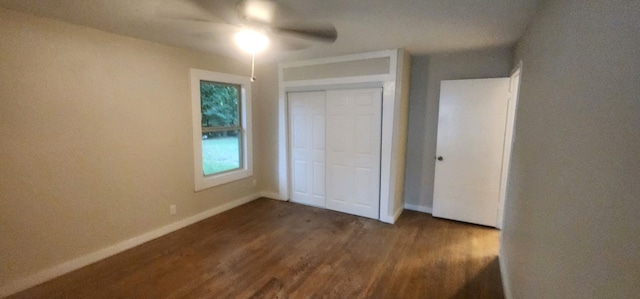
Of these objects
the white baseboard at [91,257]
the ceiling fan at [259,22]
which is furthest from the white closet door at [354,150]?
the white baseboard at [91,257]

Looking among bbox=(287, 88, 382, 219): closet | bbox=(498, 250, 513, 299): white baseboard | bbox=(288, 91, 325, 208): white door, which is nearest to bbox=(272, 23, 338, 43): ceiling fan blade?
bbox=(287, 88, 382, 219): closet

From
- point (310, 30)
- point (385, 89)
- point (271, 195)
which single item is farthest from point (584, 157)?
point (271, 195)

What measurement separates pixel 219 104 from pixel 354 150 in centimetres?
208

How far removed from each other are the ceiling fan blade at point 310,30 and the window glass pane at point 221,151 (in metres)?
2.07

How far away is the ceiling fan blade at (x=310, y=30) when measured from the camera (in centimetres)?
236

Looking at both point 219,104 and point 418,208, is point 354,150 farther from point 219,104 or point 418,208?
point 219,104

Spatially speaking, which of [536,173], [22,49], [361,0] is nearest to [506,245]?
[536,173]

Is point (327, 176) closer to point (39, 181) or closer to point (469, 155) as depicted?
point (469, 155)

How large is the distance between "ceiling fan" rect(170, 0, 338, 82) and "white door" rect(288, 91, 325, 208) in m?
1.51

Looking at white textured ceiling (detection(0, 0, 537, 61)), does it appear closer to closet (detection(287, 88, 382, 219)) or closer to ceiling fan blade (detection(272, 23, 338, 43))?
ceiling fan blade (detection(272, 23, 338, 43))

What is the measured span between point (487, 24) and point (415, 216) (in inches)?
99.8

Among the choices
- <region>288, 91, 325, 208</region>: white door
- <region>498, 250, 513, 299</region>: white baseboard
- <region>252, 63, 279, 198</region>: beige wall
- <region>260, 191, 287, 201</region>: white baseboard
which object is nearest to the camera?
<region>498, 250, 513, 299</region>: white baseboard

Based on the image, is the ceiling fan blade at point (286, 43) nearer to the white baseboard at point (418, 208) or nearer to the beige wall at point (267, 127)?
the beige wall at point (267, 127)

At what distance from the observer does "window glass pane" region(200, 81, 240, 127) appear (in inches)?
148
